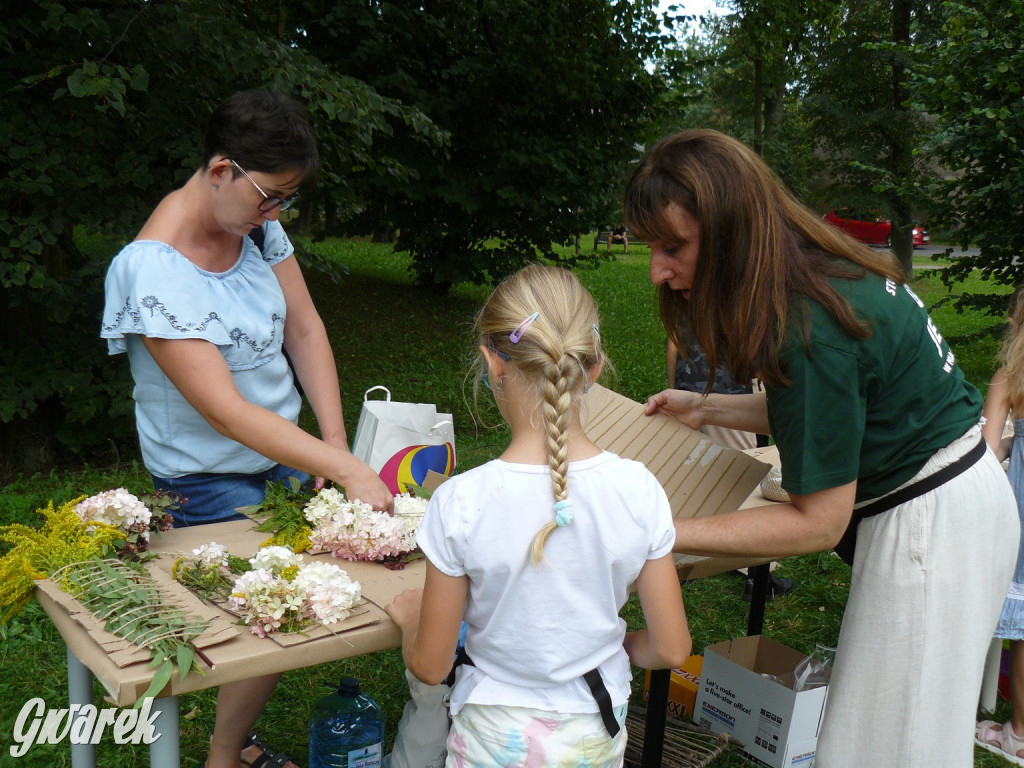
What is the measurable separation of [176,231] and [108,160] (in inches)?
134

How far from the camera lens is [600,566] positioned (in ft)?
5.17

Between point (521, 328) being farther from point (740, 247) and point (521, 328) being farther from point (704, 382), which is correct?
point (704, 382)

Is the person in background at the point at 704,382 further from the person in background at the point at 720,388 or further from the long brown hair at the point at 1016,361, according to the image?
the long brown hair at the point at 1016,361

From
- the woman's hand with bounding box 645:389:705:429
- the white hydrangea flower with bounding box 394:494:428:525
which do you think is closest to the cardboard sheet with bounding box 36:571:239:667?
the white hydrangea flower with bounding box 394:494:428:525

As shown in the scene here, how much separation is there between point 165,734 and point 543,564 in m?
0.81

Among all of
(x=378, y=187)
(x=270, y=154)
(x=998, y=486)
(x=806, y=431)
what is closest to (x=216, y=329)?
(x=270, y=154)

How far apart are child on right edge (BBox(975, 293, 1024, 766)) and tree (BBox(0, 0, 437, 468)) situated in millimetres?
3393

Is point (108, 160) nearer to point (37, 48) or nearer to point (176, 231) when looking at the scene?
point (37, 48)

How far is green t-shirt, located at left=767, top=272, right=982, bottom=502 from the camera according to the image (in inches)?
66.3

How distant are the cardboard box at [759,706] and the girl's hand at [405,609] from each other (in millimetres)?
1744

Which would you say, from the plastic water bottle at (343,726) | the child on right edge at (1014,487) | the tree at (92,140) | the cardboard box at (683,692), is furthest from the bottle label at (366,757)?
the tree at (92,140)

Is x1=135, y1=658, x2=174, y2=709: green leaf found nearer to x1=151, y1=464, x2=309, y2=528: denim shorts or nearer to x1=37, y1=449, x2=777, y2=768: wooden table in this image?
x1=37, y1=449, x2=777, y2=768: wooden table

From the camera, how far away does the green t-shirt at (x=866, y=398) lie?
66.3 inches

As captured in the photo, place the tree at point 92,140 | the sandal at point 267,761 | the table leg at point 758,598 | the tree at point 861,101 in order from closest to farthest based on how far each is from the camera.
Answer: the sandal at point 267,761
the table leg at point 758,598
the tree at point 92,140
the tree at point 861,101
